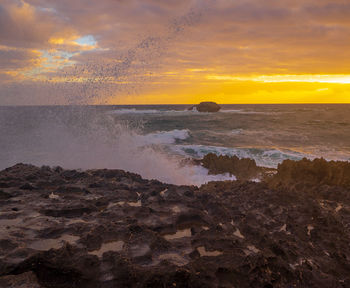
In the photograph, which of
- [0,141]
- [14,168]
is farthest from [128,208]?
[0,141]

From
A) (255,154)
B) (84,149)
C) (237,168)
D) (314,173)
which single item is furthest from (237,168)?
(255,154)

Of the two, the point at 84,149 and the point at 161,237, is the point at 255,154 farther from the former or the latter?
the point at 161,237

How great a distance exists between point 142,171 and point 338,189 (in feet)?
16.2

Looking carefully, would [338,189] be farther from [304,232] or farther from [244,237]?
[244,237]

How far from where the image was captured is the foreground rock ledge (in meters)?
2.37

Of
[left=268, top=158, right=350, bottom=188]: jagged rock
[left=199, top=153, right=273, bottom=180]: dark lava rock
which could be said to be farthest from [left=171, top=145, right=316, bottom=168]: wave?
[left=268, top=158, right=350, bottom=188]: jagged rock

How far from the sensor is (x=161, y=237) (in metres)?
2.96

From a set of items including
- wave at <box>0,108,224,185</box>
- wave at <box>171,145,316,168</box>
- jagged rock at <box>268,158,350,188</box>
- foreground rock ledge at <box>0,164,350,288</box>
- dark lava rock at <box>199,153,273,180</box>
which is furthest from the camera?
wave at <box>171,145,316,168</box>

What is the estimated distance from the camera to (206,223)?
11.2 ft

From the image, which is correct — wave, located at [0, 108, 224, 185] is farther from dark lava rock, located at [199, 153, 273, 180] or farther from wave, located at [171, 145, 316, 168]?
wave, located at [171, 145, 316, 168]

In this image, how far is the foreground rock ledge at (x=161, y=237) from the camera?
2.37 meters

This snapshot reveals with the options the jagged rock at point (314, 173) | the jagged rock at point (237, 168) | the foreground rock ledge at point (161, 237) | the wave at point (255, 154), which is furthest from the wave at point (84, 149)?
the wave at point (255, 154)

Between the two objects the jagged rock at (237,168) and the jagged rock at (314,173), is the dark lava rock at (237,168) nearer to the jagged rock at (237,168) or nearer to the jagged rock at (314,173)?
the jagged rock at (237,168)

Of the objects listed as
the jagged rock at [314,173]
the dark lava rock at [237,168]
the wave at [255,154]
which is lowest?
the wave at [255,154]
